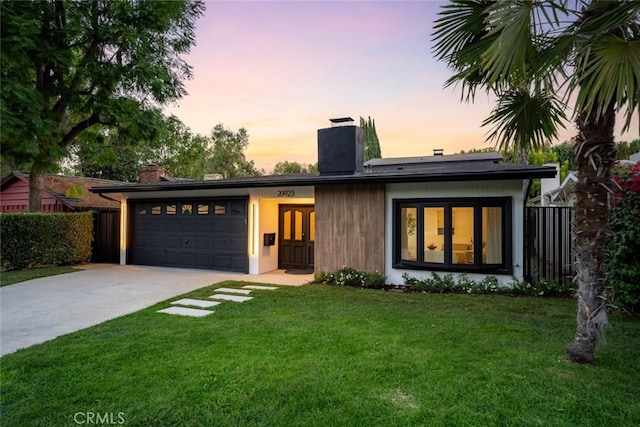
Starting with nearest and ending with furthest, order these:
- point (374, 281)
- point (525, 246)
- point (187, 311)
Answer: point (187, 311) < point (525, 246) < point (374, 281)

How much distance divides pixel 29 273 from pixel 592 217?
39.0ft

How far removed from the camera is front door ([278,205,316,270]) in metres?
10.4

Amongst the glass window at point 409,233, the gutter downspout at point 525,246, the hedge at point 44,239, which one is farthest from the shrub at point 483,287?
the hedge at point 44,239

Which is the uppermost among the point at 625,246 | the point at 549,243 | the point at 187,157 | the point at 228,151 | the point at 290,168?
the point at 228,151

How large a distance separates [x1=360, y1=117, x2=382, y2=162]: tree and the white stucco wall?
68.3 ft

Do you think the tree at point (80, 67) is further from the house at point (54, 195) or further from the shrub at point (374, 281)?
the shrub at point (374, 281)

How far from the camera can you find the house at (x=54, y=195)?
45.1 feet

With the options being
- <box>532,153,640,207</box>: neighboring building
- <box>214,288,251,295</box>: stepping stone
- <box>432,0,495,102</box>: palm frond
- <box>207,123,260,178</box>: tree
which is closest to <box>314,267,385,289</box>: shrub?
<box>214,288,251,295</box>: stepping stone

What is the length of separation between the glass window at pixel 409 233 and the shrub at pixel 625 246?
133 inches

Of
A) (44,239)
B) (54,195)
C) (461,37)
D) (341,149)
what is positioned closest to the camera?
(461,37)

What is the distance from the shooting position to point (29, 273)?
9516 mm

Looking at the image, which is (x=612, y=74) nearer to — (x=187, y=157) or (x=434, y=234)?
(x=434, y=234)

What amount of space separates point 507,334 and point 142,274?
8.57 m

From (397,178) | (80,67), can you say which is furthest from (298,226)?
(80,67)
